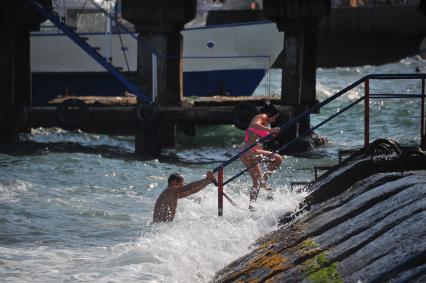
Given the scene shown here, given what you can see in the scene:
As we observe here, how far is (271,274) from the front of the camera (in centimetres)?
788

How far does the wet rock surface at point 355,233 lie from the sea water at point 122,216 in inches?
23.1

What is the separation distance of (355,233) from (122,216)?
6124mm

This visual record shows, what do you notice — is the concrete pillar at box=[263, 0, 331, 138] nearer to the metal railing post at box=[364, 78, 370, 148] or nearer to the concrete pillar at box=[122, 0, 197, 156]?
the concrete pillar at box=[122, 0, 197, 156]

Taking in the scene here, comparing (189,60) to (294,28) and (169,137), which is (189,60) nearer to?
(169,137)

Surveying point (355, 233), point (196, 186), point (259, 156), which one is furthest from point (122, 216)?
point (355, 233)

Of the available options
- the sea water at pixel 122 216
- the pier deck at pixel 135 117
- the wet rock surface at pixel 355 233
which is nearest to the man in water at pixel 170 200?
the sea water at pixel 122 216

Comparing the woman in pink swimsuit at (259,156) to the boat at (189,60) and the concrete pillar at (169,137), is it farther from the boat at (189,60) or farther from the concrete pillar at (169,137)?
the boat at (189,60)

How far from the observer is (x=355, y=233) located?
7.82 meters

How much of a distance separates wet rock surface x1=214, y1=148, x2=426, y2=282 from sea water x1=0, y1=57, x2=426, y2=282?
588 millimetres

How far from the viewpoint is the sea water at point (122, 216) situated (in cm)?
994

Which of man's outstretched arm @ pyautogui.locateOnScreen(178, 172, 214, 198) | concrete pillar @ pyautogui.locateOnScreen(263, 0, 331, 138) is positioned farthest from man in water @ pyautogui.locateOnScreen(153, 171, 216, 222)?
concrete pillar @ pyautogui.locateOnScreen(263, 0, 331, 138)

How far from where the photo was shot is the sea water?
9.94 metres

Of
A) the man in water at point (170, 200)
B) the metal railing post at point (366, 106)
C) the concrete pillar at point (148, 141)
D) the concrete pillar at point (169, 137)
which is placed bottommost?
the concrete pillar at point (169, 137)

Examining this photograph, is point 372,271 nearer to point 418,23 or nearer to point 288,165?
point 288,165
